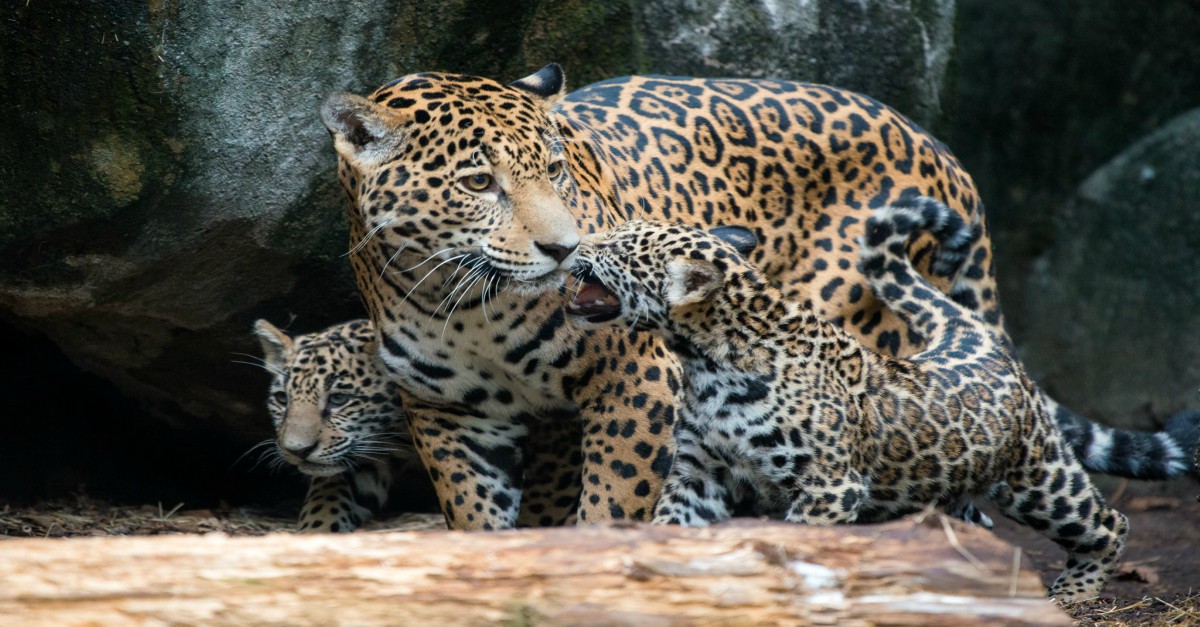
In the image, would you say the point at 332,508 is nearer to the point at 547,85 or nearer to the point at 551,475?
the point at 551,475

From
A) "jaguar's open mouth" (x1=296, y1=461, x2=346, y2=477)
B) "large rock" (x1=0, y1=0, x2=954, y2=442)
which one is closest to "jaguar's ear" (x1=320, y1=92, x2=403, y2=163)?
"large rock" (x1=0, y1=0, x2=954, y2=442)

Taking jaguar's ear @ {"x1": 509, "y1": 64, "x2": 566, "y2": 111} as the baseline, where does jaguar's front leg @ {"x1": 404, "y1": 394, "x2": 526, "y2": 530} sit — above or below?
below

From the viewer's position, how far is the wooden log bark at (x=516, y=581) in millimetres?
4148

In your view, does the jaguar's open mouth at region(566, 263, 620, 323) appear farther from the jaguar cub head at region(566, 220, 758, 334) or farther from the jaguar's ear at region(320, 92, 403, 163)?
the jaguar's ear at region(320, 92, 403, 163)

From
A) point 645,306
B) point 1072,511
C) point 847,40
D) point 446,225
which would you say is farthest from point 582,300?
point 847,40

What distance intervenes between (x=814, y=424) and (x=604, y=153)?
2.24 meters

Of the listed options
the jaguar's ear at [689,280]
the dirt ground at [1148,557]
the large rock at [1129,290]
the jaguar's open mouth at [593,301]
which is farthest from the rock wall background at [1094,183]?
the jaguar's open mouth at [593,301]

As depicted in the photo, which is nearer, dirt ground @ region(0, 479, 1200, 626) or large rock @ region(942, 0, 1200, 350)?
dirt ground @ region(0, 479, 1200, 626)

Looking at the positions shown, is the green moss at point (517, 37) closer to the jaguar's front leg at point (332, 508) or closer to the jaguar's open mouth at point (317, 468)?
the jaguar's open mouth at point (317, 468)

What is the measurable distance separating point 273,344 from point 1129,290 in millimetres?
7520

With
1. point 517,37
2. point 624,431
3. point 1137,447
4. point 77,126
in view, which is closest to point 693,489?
Result: point 624,431

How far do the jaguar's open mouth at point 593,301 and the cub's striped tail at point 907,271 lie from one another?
6.40 ft

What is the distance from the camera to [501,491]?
24.0 feet

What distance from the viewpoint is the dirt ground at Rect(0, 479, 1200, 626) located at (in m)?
7.19
